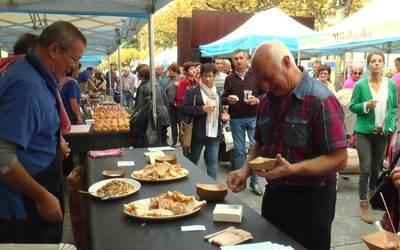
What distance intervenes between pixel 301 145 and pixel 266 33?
7.49 m

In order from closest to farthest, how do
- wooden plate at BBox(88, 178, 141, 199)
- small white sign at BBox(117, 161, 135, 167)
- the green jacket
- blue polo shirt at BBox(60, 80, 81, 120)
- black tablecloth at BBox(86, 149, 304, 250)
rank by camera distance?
black tablecloth at BBox(86, 149, 304, 250) → wooden plate at BBox(88, 178, 141, 199) → small white sign at BBox(117, 161, 135, 167) → the green jacket → blue polo shirt at BBox(60, 80, 81, 120)

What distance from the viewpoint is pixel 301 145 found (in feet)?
6.27

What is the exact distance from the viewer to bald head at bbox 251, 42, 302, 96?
73.9 inches

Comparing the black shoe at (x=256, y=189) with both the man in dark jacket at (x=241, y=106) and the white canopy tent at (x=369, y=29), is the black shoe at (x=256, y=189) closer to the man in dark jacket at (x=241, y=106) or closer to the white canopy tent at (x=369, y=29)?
the man in dark jacket at (x=241, y=106)

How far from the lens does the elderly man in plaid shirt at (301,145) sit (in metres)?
1.85

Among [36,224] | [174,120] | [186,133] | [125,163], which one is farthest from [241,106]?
[174,120]

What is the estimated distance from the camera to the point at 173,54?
2086 cm

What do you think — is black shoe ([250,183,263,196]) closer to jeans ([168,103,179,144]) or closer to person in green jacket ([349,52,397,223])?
person in green jacket ([349,52,397,223])

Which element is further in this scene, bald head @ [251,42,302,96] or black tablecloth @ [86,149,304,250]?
bald head @ [251,42,302,96]

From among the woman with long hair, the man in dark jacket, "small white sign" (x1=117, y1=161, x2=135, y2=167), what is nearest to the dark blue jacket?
the woman with long hair

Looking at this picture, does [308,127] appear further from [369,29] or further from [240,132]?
[369,29]

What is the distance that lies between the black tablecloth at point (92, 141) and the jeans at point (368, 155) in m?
2.67

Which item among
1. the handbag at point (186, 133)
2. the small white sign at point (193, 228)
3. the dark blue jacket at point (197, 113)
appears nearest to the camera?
the small white sign at point (193, 228)

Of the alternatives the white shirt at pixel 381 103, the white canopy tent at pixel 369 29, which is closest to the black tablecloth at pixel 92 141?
the white shirt at pixel 381 103
